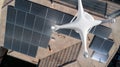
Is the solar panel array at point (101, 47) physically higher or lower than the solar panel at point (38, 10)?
lower

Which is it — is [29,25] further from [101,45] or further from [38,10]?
[101,45]

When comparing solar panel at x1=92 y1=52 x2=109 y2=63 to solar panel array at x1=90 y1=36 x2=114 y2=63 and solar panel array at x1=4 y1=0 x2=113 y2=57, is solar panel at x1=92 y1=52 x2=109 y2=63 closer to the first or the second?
solar panel array at x1=90 y1=36 x2=114 y2=63

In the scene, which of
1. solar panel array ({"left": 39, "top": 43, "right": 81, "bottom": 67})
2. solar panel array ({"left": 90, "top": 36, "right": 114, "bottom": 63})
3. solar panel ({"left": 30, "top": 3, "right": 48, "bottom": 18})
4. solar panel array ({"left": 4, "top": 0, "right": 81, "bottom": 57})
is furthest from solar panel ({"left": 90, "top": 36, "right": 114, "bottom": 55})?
solar panel ({"left": 30, "top": 3, "right": 48, "bottom": 18})

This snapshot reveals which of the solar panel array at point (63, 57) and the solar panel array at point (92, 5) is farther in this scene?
the solar panel array at point (63, 57)

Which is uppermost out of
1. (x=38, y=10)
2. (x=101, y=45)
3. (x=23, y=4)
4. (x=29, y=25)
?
(x=23, y=4)

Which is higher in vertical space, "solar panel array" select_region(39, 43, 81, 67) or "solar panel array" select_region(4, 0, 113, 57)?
"solar panel array" select_region(4, 0, 113, 57)

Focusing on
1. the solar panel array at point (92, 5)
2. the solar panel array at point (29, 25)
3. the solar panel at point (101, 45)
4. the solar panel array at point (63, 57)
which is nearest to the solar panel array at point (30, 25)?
the solar panel array at point (29, 25)

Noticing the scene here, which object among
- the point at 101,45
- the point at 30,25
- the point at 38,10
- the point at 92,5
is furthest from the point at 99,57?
the point at 38,10

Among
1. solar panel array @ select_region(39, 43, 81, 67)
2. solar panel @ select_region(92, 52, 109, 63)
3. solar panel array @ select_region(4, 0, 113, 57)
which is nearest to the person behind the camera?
solar panel array @ select_region(4, 0, 113, 57)

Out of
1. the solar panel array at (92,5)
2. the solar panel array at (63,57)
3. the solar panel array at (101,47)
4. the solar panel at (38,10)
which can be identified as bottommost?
the solar panel array at (63,57)

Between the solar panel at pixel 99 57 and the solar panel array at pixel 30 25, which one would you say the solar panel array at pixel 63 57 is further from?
the solar panel at pixel 99 57
